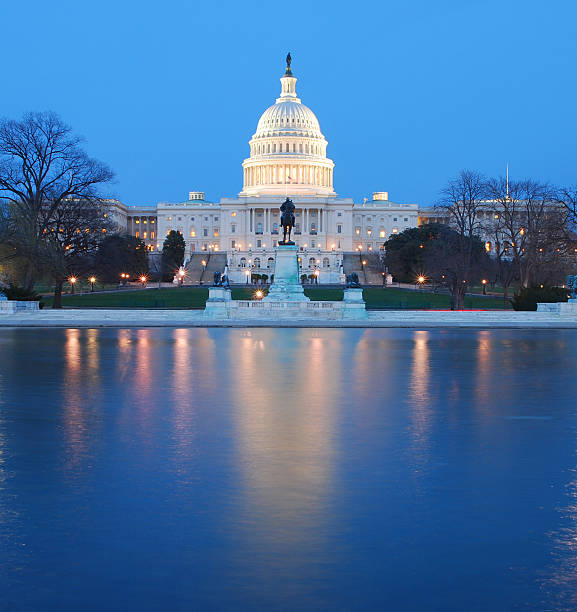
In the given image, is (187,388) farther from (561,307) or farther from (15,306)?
(561,307)

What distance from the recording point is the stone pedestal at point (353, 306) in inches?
1634

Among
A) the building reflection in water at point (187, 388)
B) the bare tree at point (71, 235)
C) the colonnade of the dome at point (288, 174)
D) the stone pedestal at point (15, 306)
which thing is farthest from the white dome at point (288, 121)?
the building reflection in water at point (187, 388)

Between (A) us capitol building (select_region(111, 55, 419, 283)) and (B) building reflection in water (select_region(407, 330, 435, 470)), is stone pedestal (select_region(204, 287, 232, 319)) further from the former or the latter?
(A) us capitol building (select_region(111, 55, 419, 283))

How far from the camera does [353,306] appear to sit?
4166cm

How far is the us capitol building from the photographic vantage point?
531 ft

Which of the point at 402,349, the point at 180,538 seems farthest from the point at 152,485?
the point at 402,349

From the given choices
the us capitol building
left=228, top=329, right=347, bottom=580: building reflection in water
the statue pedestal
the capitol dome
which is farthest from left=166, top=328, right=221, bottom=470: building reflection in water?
the capitol dome

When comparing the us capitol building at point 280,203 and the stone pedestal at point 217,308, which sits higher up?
the us capitol building at point 280,203

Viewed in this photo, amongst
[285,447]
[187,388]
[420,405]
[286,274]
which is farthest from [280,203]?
[285,447]

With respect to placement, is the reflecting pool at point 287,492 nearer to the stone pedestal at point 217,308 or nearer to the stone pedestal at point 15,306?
the stone pedestal at point 217,308

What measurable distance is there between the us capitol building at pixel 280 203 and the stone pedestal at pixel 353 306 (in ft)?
366

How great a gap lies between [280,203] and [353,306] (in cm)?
11940

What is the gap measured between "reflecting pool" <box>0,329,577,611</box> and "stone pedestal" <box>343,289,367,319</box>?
22918mm

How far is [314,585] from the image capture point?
20.5ft
